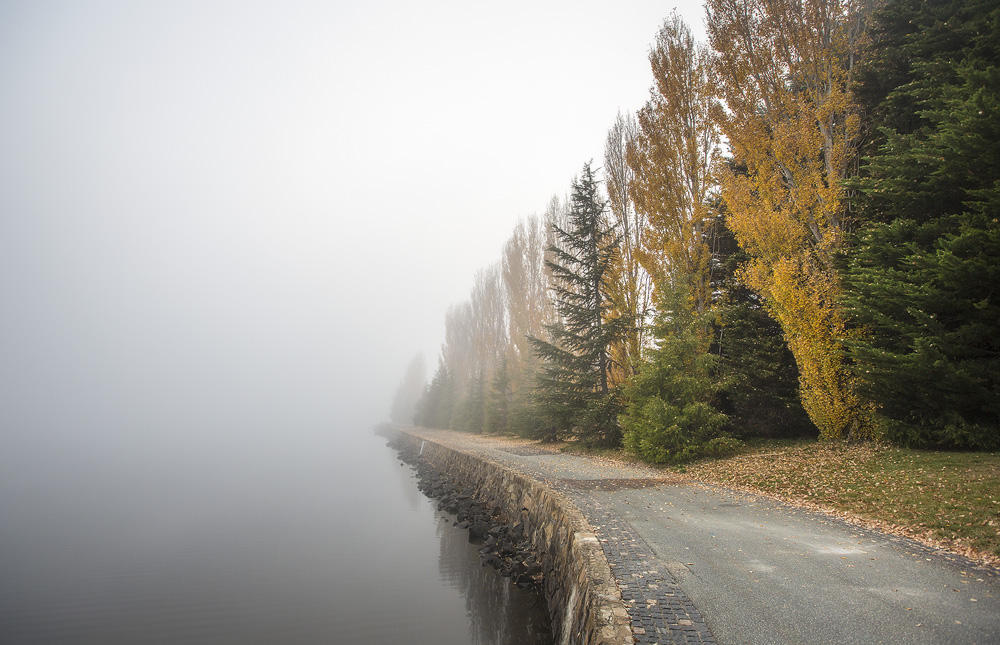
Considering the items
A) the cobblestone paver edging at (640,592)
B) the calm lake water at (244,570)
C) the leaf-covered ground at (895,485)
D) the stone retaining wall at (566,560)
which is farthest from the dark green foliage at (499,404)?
the cobblestone paver edging at (640,592)

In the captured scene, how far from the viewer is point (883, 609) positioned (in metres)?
3.90

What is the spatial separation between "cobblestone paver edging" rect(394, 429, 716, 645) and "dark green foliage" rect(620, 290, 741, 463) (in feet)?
17.5

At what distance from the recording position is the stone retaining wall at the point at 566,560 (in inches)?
156

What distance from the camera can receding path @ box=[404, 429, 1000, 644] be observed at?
3566 millimetres

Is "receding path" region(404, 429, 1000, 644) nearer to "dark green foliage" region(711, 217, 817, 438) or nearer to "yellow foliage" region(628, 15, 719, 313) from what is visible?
"dark green foliage" region(711, 217, 817, 438)

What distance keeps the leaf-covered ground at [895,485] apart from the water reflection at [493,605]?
16.4 ft

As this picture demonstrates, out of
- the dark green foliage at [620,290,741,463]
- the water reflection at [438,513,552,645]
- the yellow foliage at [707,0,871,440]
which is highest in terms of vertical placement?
the yellow foliage at [707,0,871,440]

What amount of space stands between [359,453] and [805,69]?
3689cm

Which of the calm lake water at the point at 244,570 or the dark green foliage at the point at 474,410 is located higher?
the dark green foliage at the point at 474,410

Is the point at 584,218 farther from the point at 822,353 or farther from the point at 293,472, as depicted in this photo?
the point at 293,472

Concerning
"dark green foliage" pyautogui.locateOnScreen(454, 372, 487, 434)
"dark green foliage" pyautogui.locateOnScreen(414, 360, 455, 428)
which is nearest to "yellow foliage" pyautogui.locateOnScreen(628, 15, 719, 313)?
"dark green foliage" pyautogui.locateOnScreen(454, 372, 487, 434)

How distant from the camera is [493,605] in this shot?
782 cm

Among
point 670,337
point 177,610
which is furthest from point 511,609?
point 670,337

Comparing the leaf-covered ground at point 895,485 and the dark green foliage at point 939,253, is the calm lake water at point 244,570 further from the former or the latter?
the dark green foliage at point 939,253
